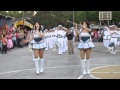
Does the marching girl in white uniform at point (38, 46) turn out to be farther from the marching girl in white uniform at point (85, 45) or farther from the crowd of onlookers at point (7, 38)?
the crowd of onlookers at point (7, 38)

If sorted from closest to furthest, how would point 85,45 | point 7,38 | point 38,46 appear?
point 85,45 → point 38,46 → point 7,38

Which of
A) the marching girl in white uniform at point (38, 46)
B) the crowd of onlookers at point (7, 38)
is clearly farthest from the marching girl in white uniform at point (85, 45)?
the crowd of onlookers at point (7, 38)

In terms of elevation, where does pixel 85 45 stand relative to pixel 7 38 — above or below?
above

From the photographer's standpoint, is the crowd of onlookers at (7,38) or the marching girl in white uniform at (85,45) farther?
Answer: the crowd of onlookers at (7,38)

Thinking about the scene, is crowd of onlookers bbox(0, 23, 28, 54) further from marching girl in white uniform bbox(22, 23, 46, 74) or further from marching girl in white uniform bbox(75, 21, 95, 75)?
marching girl in white uniform bbox(75, 21, 95, 75)

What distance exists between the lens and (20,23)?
152ft

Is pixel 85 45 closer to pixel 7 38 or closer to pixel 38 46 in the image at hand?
pixel 38 46

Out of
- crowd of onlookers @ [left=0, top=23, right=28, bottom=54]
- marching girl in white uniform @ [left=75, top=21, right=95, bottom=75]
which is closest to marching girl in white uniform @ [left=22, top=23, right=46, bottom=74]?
marching girl in white uniform @ [left=75, top=21, right=95, bottom=75]

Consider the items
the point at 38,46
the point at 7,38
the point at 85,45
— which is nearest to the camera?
the point at 85,45

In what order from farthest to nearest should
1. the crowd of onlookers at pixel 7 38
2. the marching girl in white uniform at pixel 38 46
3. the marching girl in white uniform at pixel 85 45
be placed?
the crowd of onlookers at pixel 7 38, the marching girl in white uniform at pixel 38 46, the marching girl in white uniform at pixel 85 45

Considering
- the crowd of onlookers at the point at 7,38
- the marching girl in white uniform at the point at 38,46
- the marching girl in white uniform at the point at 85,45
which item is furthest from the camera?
the crowd of onlookers at the point at 7,38

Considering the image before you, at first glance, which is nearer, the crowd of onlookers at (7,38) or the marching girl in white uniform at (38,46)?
the marching girl in white uniform at (38,46)

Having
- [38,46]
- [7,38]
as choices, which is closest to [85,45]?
[38,46]
